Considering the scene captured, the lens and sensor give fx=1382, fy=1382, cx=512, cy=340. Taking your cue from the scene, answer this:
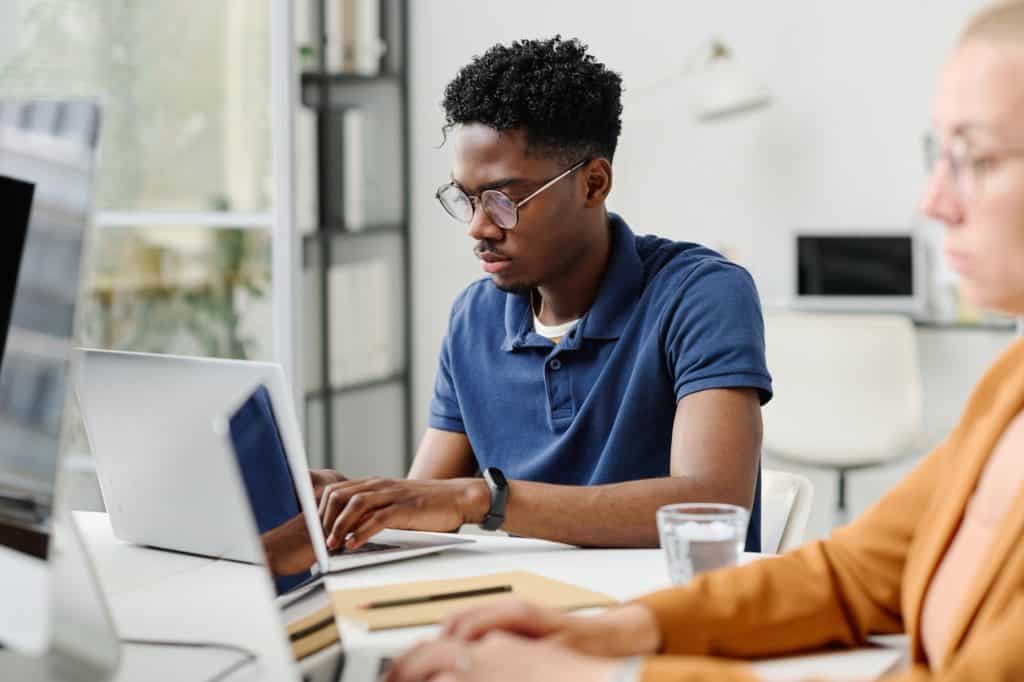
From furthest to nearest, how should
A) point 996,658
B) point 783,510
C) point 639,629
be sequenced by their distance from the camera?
point 783,510 < point 639,629 < point 996,658

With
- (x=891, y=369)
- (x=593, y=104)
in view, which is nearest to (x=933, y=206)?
(x=593, y=104)

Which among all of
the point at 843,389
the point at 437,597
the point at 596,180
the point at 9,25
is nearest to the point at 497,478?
the point at 437,597

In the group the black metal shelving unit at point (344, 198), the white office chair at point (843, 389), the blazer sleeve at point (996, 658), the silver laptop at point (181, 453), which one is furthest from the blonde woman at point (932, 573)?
the black metal shelving unit at point (344, 198)

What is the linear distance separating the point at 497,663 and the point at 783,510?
922 mm

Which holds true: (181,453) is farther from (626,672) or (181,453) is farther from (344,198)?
(344,198)

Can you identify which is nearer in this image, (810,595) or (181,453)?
(810,595)

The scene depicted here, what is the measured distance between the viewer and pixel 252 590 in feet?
4.39

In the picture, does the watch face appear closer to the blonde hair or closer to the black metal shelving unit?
the blonde hair

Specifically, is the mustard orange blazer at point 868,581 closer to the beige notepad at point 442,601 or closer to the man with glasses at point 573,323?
the beige notepad at point 442,601

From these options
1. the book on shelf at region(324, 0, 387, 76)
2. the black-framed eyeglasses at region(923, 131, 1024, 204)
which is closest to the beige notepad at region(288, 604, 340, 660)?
the black-framed eyeglasses at region(923, 131, 1024, 204)

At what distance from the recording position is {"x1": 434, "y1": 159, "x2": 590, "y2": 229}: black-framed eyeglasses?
1.85 metres

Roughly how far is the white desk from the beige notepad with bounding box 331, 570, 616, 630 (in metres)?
0.02

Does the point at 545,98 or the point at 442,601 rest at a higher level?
the point at 545,98

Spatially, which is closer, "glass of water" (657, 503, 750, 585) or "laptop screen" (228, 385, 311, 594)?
"laptop screen" (228, 385, 311, 594)
